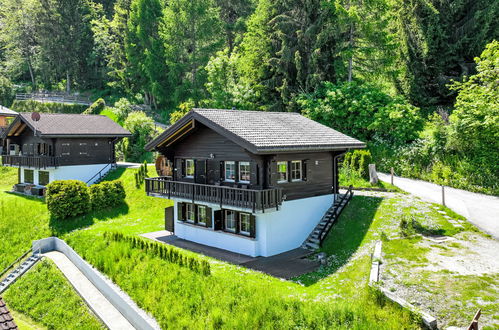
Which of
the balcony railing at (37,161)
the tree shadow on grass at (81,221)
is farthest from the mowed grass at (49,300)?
the balcony railing at (37,161)

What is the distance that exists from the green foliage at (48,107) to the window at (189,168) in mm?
45149

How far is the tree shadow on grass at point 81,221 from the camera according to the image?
2509 cm

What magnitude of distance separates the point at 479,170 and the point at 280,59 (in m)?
19.2

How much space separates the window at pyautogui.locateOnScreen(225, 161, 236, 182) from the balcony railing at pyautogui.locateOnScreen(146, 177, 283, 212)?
130 cm

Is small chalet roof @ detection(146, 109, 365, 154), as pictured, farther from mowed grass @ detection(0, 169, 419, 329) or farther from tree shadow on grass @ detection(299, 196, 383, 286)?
mowed grass @ detection(0, 169, 419, 329)

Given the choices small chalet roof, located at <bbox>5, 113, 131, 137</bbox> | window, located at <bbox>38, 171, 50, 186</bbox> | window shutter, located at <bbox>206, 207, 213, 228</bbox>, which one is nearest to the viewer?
window shutter, located at <bbox>206, 207, 213, 228</bbox>

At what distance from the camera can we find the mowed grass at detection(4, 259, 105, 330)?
1661cm

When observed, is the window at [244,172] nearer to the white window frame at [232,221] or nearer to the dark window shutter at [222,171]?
the dark window shutter at [222,171]

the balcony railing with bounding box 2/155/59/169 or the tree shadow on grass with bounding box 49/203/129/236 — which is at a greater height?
the balcony railing with bounding box 2/155/59/169

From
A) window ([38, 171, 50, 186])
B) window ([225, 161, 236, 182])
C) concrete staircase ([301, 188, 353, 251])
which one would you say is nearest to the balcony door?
window ([225, 161, 236, 182])

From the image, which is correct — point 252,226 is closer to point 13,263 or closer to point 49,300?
point 49,300

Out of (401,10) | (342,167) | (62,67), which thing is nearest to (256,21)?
(401,10)

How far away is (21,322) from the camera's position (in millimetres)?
17984

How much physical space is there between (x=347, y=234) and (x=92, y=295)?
11.8 meters
